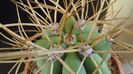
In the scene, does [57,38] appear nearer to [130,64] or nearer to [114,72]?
[114,72]

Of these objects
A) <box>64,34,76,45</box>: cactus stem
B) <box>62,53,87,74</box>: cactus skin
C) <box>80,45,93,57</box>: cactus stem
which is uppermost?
<box>64,34,76,45</box>: cactus stem

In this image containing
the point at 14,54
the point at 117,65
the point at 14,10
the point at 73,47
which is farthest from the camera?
the point at 14,10

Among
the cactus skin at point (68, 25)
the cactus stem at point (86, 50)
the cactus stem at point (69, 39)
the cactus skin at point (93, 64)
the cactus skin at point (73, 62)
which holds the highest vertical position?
the cactus skin at point (68, 25)

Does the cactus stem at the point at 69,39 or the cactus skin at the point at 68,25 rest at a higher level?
the cactus skin at the point at 68,25

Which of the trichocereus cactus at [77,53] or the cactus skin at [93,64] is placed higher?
the trichocereus cactus at [77,53]

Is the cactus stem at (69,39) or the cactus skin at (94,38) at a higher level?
the cactus stem at (69,39)

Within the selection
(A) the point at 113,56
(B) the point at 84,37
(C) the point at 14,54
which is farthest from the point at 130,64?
(C) the point at 14,54

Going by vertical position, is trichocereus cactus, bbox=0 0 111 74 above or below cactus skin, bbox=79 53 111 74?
above

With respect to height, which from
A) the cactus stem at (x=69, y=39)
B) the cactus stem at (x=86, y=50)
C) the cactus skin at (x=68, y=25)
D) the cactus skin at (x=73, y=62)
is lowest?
the cactus skin at (x=73, y=62)

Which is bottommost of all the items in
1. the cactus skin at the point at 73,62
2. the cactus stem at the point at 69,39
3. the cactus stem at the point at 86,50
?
the cactus skin at the point at 73,62

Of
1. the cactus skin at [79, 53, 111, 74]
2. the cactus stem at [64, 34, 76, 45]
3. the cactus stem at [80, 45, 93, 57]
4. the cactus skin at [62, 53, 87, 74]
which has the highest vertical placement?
the cactus stem at [64, 34, 76, 45]

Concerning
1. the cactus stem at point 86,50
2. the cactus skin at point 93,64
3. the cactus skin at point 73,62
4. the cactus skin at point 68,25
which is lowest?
the cactus skin at point 93,64
